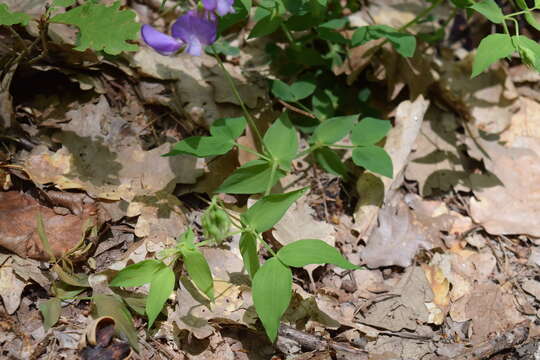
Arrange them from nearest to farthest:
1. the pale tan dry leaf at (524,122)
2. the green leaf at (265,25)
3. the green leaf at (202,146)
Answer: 1. the green leaf at (202,146)
2. the green leaf at (265,25)
3. the pale tan dry leaf at (524,122)

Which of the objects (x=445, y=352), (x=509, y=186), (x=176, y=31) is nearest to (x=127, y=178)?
(x=176, y=31)

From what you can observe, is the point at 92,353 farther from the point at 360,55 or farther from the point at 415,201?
the point at 360,55

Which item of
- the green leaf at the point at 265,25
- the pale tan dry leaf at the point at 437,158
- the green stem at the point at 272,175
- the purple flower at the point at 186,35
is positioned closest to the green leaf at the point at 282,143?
the green stem at the point at 272,175

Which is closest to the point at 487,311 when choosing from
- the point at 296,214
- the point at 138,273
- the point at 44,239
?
the point at 296,214

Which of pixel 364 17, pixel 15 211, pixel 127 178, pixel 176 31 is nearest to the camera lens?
pixel 176 31

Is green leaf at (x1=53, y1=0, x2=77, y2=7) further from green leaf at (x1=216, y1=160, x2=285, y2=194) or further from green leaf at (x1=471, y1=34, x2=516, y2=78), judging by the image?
green leaf at (x1=471, y1=34, x2=516, y2=78)

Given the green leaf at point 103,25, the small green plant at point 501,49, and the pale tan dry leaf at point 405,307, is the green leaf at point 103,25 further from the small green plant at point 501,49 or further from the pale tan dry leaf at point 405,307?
the pale tan dry leaf at point 405,307

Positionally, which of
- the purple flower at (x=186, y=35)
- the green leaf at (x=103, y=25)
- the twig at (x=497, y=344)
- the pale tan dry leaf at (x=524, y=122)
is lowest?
the twig at (x=497, y=344)

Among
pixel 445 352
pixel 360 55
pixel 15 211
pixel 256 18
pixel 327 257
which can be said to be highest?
pixel 256 18
